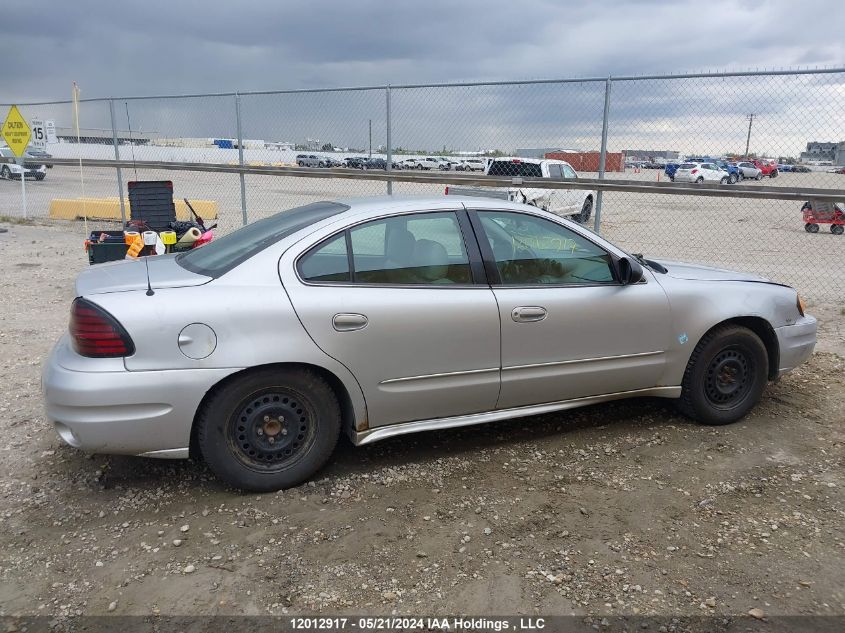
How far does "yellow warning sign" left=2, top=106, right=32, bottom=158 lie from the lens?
1429cm

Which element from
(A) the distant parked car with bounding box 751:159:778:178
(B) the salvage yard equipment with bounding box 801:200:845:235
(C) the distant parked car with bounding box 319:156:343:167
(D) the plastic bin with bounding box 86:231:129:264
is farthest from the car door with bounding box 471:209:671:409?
(B) the salvage yard equipment with bounding box 801:200:845:235

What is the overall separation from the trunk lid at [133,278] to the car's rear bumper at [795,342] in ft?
12.4

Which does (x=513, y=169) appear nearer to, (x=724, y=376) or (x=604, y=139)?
(x=604, y=139)

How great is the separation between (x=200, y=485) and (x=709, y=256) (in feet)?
37.4

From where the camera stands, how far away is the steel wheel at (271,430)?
3.38 m

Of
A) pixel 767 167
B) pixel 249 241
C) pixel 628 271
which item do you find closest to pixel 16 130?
pixel 249 241

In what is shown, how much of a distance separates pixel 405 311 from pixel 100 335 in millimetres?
1510

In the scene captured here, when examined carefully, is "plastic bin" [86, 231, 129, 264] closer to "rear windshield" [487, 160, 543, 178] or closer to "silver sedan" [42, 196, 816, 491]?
"silver sedan" [42, 196, 816, 491]

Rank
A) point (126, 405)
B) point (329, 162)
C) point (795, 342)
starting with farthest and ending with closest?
point (329, 162) < point (795, 342) < point (126, 405)

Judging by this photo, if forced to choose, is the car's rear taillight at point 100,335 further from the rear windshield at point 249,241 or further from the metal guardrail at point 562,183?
the metal guardrail at point 562,183

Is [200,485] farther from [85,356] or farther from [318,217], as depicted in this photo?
[318,217]

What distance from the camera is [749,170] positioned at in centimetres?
824

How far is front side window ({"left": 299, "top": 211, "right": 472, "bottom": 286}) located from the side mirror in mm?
994

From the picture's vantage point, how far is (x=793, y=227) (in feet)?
63.2
